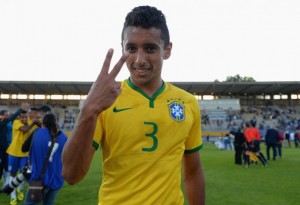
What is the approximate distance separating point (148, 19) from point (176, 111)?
62cm

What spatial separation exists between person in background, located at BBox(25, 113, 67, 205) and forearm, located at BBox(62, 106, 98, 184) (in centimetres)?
407

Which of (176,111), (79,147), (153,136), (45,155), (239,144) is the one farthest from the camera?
(239,144)

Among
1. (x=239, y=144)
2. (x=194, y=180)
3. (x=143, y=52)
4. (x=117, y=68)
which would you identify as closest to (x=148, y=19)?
(x=143, y=52)

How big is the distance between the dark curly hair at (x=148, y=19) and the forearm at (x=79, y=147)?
0.75 m

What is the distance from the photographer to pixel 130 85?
233 cm

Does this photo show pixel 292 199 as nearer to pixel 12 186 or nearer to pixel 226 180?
pixel 226 180

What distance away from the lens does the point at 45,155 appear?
5.62m

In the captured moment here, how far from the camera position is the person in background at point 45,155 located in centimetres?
558

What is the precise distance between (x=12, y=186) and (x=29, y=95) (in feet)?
163

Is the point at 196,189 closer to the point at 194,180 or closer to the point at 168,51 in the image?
the point at 194,180

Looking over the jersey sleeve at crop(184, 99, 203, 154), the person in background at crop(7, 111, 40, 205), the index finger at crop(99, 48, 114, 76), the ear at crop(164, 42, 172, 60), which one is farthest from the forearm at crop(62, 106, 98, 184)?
the person in background at crop(7, 111, 40, 205)

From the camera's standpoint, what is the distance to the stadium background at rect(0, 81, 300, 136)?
155ft

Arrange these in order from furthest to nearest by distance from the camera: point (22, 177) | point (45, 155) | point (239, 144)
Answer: point (239, 144), point (22, 177), point (45, 155)

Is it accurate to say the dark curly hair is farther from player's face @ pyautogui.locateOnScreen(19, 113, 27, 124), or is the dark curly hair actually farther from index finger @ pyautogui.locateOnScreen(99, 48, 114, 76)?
player's face @ pyautogui.locateOnScreen(19, 113, 27, 124)
